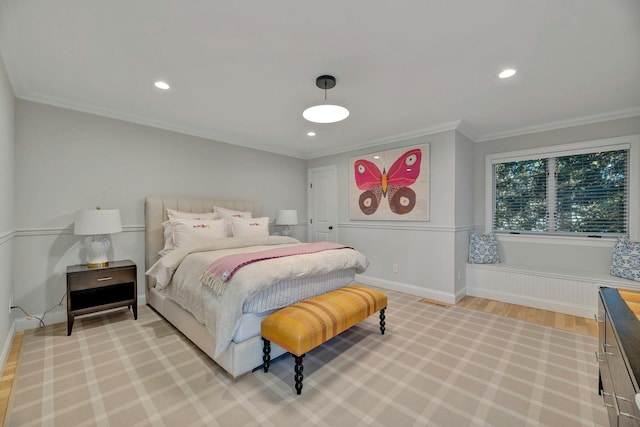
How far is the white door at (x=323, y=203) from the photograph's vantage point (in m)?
5.05

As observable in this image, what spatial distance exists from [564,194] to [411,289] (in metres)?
2.35

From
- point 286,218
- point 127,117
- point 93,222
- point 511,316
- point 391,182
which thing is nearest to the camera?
point 93,222

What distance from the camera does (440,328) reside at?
2846 mm

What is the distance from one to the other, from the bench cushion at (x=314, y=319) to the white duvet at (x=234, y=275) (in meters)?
0.24

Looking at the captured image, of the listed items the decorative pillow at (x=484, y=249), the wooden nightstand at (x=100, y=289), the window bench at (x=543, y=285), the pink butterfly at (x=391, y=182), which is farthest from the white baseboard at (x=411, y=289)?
the wooden nightstand at (x=100, y=289)

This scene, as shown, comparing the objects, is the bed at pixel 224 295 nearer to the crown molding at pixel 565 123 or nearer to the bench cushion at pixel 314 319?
the bench cushion at pixel 314 319

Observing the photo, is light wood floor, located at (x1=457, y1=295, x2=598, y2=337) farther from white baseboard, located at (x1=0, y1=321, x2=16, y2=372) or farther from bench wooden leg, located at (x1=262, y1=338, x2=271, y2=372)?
white baseboard, located at (x1=0, y1=321, x2=16, y2=372)

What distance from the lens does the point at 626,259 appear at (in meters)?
3.03

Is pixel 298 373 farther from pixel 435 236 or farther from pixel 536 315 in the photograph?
pixel 536 315

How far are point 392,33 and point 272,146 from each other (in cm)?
331

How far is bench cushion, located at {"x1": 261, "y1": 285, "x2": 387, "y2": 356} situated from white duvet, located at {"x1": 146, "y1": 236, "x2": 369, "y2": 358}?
0.77 ft

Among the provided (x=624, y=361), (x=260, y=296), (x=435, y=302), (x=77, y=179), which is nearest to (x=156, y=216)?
(x=77, y=179)

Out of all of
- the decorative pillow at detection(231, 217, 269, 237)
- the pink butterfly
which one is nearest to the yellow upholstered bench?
the decorative pillow at detection(231, 217, 269, 237)

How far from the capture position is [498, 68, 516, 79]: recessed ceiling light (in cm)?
225
